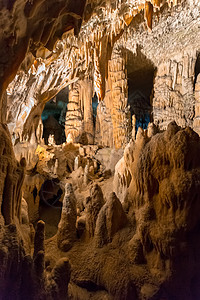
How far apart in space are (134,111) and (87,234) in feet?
33.5

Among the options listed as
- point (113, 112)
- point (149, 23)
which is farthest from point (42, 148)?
point (149, 23)

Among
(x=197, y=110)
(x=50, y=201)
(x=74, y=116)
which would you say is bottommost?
(x=50, y=201)

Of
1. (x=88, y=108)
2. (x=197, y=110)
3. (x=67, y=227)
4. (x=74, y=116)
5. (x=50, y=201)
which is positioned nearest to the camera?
(x=67, y=227)

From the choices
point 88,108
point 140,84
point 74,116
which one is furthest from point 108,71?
point 140,84

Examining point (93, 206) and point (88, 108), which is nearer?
point (93, 206)

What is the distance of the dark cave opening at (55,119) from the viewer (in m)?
14.1

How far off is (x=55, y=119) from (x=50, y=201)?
26.2ft

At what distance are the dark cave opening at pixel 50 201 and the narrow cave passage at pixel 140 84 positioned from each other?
4.98 metres

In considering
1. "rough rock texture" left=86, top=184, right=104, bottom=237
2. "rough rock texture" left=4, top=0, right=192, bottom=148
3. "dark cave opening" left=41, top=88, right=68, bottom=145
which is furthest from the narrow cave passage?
"rough rock texture" left=86, top=184, right=104, bottom=237

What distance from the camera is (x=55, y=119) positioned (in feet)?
48.7

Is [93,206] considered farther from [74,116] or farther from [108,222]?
[74,116]

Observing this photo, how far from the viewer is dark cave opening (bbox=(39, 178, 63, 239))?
721 centimetres

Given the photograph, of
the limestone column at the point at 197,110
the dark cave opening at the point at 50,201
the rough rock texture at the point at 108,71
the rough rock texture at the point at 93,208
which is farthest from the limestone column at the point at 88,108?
the rough rock texture at the point at 93,208

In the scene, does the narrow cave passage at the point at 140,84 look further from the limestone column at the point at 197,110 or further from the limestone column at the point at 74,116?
the limestone column at the point at 74,116
